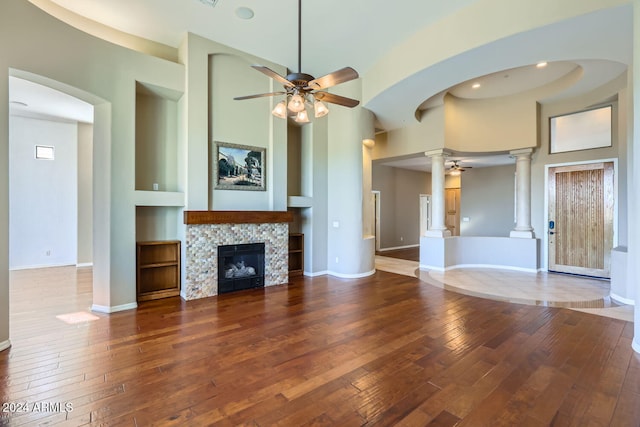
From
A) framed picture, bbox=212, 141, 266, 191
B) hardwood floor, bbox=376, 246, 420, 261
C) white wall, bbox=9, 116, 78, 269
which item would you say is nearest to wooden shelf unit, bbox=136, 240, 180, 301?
framed picture, bbox=212, 141, 266, 191

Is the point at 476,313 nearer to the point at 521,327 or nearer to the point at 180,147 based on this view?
the point at 521,327

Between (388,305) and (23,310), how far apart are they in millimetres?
4870

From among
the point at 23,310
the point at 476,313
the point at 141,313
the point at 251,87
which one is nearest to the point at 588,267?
the point at 476,313

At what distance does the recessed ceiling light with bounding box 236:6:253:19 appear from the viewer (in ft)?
12.9

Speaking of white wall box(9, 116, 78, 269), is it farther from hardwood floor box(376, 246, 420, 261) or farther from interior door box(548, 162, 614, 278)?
interior door box(548, 162, 614, 278)

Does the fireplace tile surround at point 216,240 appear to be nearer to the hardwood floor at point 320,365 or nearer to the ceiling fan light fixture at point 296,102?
the hardwood floor at point 320,365

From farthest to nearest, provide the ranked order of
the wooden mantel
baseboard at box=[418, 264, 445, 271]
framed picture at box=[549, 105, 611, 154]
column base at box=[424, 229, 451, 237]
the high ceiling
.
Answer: column base at box=[424, 229, 451, 237] → baseboard at box=[418, 264, 445, 271] → framed picture at box=[549, 105, 611, 154] → the wooden mantel → the high ceiling

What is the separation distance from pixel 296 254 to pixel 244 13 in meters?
4.26

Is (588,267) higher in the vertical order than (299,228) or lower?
lower

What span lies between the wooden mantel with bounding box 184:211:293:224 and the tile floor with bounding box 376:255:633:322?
2903 millimetres

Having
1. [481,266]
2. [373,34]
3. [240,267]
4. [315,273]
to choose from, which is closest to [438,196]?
[481,266]

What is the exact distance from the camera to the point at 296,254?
625 cm

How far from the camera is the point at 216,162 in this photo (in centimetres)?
480

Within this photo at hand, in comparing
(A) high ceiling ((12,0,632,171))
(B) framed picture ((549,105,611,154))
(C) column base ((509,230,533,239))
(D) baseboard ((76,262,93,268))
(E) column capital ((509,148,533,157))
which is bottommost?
(D) baseboard ((76,262,93,268))
